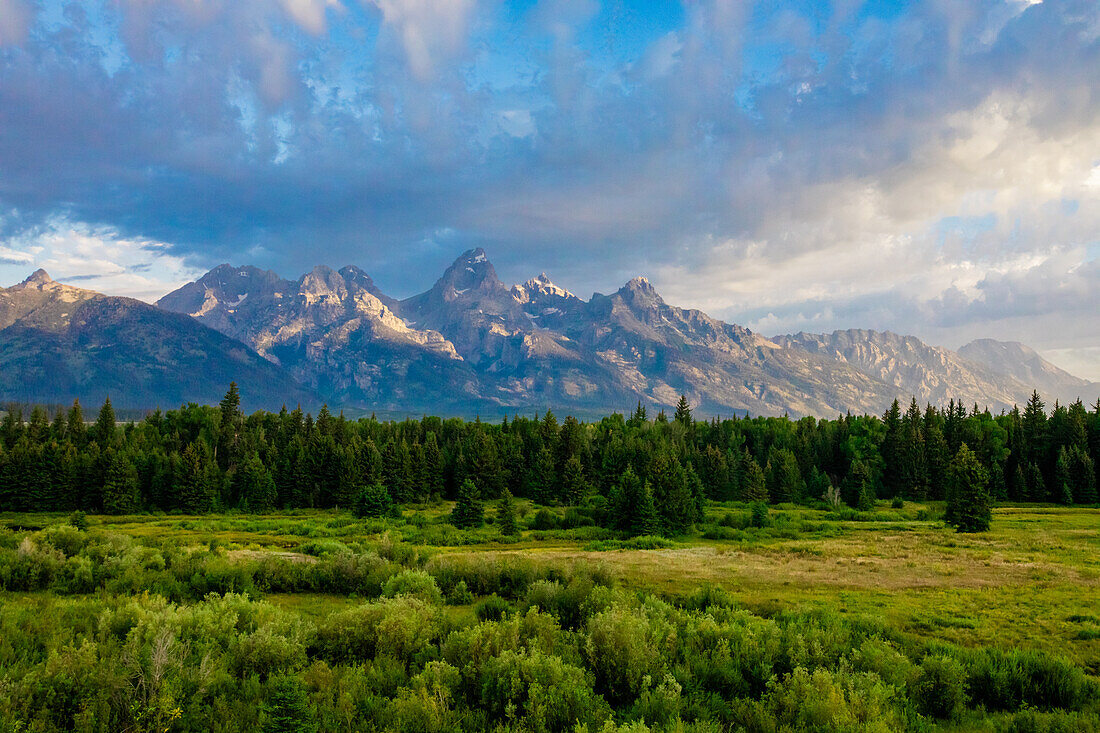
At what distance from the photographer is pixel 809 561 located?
1688 inches

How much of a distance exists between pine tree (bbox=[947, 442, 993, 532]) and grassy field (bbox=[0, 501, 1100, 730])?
2740mm

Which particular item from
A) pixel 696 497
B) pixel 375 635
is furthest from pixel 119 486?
pixel 375 635

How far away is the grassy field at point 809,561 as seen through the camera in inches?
913

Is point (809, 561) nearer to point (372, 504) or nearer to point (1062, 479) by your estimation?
point (372, 504)

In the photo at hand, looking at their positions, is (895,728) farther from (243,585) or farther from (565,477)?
(565,477)

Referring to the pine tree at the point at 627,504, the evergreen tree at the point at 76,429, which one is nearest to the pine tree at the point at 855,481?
the pine tree at the point at 627,504

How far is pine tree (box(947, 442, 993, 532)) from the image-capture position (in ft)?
192

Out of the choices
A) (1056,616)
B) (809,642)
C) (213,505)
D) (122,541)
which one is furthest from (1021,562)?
(213,505)

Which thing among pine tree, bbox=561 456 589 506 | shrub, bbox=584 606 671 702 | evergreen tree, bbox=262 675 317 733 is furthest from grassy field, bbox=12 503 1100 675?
pine tree, bbox=561 456 589 506

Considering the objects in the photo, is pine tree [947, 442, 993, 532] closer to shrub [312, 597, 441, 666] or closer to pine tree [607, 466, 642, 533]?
pine tree [607, 466, 642, 533]

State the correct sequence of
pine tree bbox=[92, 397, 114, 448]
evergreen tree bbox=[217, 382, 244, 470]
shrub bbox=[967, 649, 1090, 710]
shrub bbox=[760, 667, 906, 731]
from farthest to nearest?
1. evergreen tree bbox=[217, 382, 244, 470]
2. pine tree bbox=[92, 397, 114, 448]
3. shrub bbox=[967, 649, 1090, 710]
4. shrub bbox=[760, 667, 906, 731]

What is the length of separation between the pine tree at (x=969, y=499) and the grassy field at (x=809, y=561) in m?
Answer: 2.74

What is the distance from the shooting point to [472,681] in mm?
14188

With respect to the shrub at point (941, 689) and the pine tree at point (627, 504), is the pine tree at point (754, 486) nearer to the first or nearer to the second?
the pine tree at point (627, 504)
